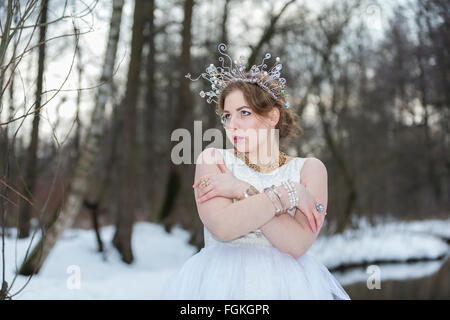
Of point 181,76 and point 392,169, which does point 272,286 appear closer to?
point 181,76

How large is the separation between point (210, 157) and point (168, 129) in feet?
35.2

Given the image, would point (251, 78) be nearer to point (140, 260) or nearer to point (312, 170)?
point (312, 170)

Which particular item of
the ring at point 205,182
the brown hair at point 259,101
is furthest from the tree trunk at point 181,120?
the ring at point 205,182

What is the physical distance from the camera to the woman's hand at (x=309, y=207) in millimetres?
1923

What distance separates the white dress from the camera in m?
1.91

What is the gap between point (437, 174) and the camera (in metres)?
20.4

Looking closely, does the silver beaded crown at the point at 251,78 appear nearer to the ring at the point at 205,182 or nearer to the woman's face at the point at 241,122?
the woman's face at the point at 241,122

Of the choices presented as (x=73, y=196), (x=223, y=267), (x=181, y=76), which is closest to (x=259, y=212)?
(x=223, y=267)

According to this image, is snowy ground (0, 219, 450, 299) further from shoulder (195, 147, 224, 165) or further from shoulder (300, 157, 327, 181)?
shoulder (300, 157, 327, 181)

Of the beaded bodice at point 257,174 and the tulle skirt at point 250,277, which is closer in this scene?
the tulle skirt at point 250,277

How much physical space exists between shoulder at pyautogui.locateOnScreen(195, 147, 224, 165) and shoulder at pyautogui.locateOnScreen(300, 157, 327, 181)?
408 millimetres

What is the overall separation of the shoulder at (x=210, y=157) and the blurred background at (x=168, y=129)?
28.9 inches

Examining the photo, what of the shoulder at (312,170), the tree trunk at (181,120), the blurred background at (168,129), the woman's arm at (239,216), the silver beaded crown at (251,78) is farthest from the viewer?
the tree trunk at (181,120)

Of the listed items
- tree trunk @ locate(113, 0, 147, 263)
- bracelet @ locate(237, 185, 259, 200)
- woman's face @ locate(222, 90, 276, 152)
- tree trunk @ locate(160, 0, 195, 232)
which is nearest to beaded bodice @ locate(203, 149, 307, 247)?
woman's face @ locate(222, 90, 276, 152)
